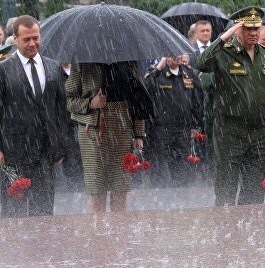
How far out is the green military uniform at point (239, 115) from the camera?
9062 millimetres

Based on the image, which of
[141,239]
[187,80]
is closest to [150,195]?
[187,80]

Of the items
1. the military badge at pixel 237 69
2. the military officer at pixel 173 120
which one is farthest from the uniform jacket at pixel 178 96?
the military badge at pixel 237 69

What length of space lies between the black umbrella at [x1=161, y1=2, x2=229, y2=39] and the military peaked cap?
7.25 meters

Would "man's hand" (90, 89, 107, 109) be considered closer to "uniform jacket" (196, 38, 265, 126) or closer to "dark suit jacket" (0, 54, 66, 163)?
"dark suit jacket" (0, 54, 66, 163)

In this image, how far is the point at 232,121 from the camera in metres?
9.20

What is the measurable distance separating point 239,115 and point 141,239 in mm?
2338

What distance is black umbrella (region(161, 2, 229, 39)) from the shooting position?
16.7 metres

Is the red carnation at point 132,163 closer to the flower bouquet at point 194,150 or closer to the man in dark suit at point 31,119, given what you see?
the man in dark suit at point 31,119

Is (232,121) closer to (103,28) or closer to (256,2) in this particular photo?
(103,28)

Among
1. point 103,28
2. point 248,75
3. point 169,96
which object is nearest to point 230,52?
point 248,75

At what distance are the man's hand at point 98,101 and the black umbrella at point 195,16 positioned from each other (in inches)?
297

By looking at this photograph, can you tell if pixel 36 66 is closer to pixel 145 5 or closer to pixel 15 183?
pixel 15 183

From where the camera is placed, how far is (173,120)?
525 inches

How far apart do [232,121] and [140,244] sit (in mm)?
2528
